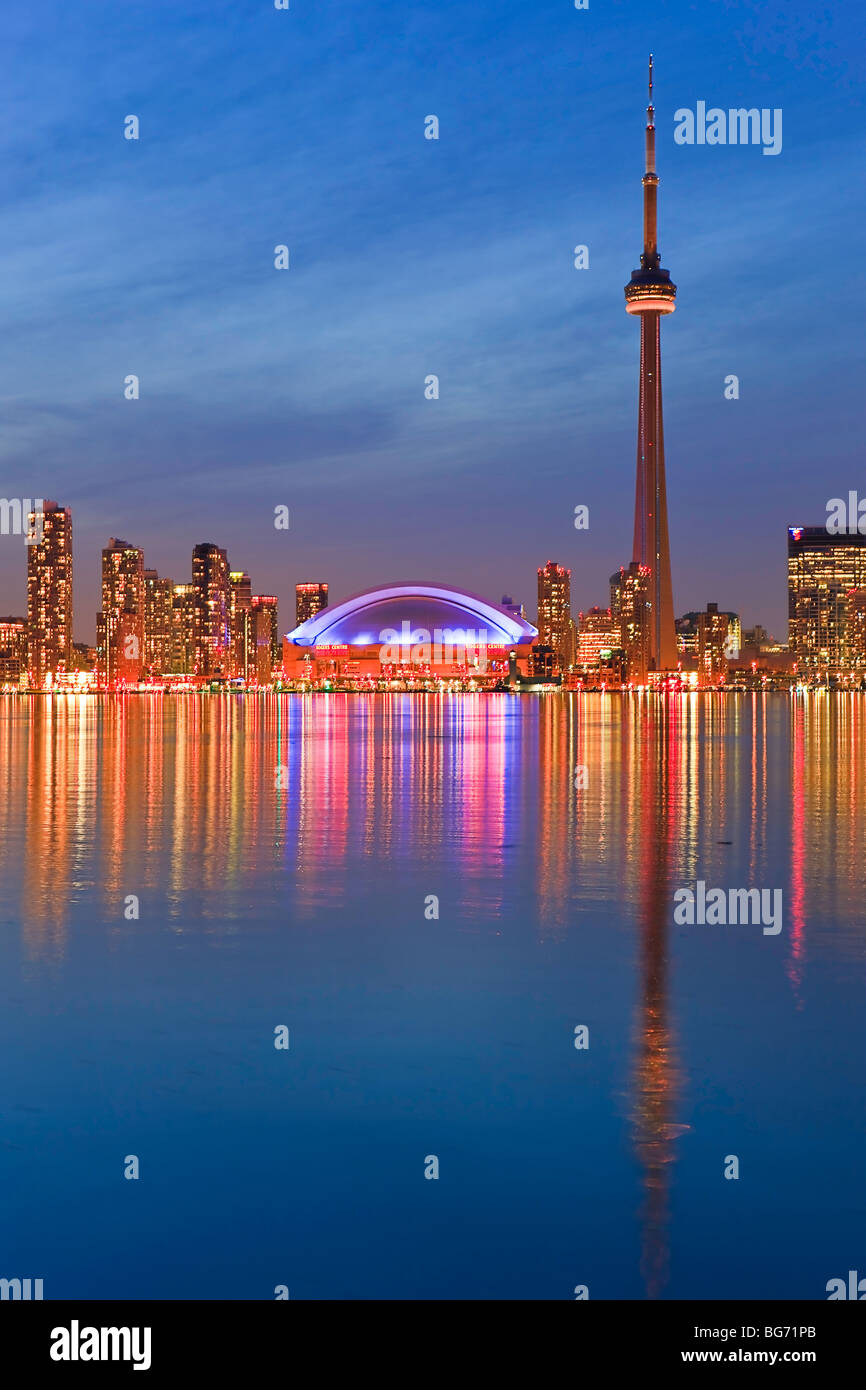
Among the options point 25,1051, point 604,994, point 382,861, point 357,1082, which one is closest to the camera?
point 357,1082

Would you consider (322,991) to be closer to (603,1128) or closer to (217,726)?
(603,1128)

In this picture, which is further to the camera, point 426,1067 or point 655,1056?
point 655,1056

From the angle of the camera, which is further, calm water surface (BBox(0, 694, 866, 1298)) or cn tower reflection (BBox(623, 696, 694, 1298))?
cn tower reflection (BBox(623, 696, 694, 1298))

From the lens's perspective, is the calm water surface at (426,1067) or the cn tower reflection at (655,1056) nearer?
the calm water surface at (426,1067)

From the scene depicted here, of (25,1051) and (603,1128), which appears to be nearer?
(603,1128)

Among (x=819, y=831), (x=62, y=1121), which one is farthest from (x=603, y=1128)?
(x=819, y=831)

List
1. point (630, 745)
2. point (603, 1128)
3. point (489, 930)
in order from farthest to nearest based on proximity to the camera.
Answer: point (630, 745), point (489, 930), point (603, 1128)
